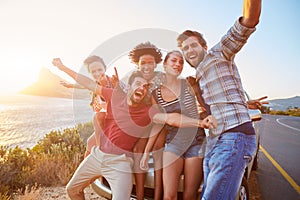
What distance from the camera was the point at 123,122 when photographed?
3.10 m

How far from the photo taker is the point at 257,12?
84.2 inches

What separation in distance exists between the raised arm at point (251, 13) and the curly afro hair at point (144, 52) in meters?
1.31

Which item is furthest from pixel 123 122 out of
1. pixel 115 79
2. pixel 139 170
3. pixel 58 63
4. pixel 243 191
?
pixel 243 191

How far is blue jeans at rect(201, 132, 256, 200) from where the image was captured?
232 cm

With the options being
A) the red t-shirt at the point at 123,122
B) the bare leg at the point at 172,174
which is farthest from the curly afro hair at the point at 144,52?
the bare leg at the point at 172,174

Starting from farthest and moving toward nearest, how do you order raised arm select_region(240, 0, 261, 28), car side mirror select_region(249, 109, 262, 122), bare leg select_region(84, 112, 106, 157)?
car side mirror select_region(249, 109, 262, 122)
bare leg select_region(84, 112, 106, 157)
raised arm select_region(240, 0, 261, 28)

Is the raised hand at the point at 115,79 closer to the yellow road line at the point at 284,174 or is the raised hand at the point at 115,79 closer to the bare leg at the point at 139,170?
the bare leg at the point at 139,170

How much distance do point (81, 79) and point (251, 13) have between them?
1867mm

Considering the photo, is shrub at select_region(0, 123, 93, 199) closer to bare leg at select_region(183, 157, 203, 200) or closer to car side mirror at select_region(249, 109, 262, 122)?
bare leg at select_region(183, 157, 203, 200)

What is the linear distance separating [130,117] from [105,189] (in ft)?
2.91

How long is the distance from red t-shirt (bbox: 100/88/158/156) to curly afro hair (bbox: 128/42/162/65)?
1.67ft

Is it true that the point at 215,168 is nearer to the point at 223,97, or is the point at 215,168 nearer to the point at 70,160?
the point at 223,97

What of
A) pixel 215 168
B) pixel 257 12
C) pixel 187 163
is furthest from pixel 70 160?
pixel 257 12

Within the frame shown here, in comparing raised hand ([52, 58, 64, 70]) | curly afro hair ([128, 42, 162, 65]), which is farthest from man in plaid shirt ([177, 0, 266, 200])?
Result: raised hand ([52, 58, 64, 70])
